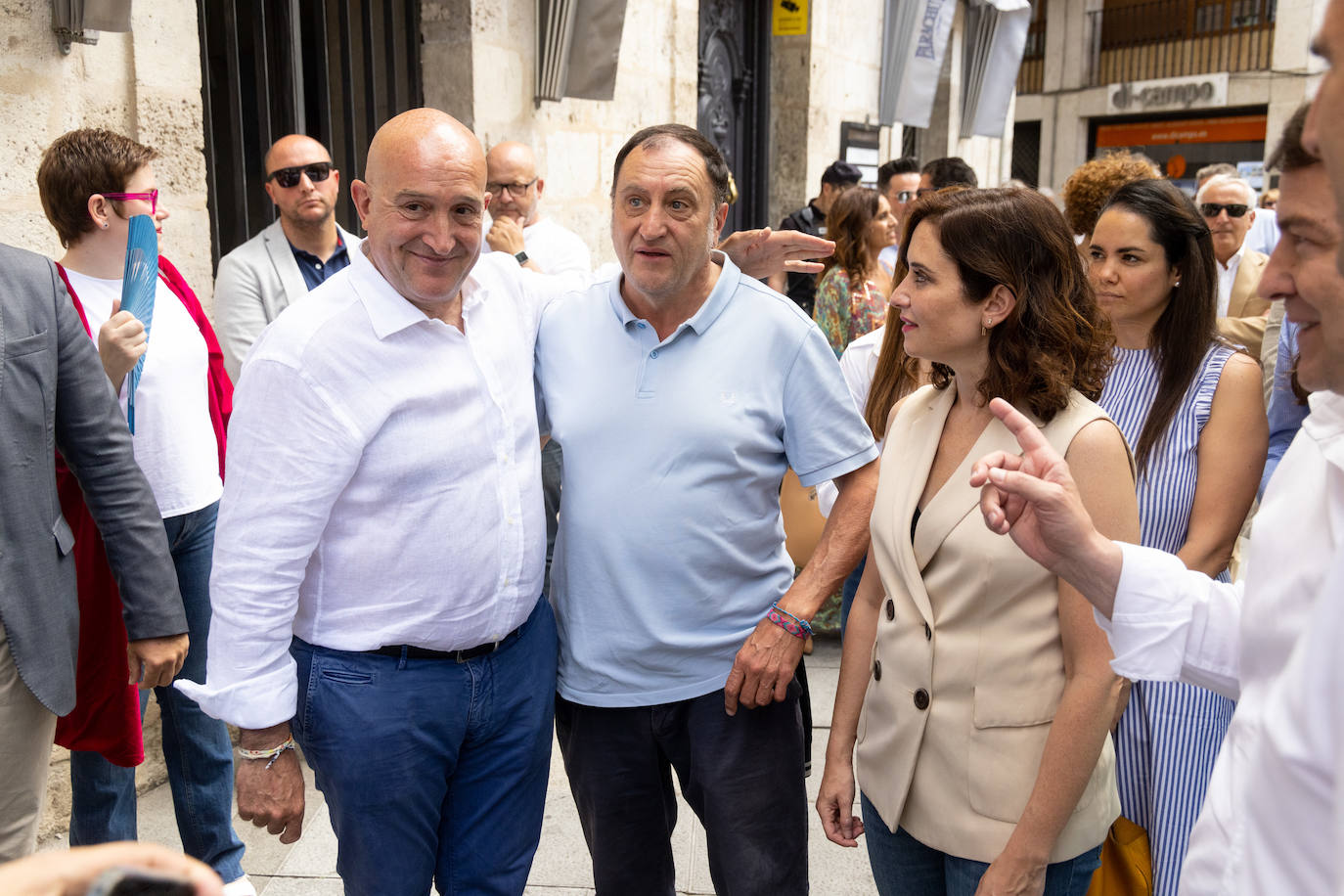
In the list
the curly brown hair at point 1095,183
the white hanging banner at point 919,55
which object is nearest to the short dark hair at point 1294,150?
the curly brown hair at point 1095,183

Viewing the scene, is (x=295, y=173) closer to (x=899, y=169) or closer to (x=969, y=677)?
(x=969, y=677)

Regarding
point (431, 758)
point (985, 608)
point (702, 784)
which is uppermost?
point (985, 608)

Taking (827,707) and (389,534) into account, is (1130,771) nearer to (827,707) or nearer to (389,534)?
(389,534)

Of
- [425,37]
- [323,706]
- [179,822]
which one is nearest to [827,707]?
[179,822]

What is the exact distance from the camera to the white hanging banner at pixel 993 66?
475 inches

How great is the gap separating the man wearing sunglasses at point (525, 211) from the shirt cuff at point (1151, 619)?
3103 mm

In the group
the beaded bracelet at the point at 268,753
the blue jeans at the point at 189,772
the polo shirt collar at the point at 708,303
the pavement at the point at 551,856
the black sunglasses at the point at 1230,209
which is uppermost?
the black sunglasses at the point at 1230,209

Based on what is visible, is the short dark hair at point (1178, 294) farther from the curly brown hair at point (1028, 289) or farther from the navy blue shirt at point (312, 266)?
the navy blue shirt at point (312, 266)

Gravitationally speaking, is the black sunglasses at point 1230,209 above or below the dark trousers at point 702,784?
above

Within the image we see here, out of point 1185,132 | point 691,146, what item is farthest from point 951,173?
point 1185,132

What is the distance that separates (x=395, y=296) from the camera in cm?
203

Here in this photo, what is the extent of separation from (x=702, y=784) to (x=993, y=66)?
11.7 metres

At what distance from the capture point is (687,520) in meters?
2.17

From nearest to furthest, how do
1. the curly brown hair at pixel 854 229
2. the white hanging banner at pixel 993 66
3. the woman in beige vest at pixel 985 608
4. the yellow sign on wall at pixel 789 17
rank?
the woman in beige vest at pixel 985 608 → the curly brown hair at pixel 854 229 → the yellow sign on wall at pixel 789 17 → the white hanging banner at pixel 993 66
